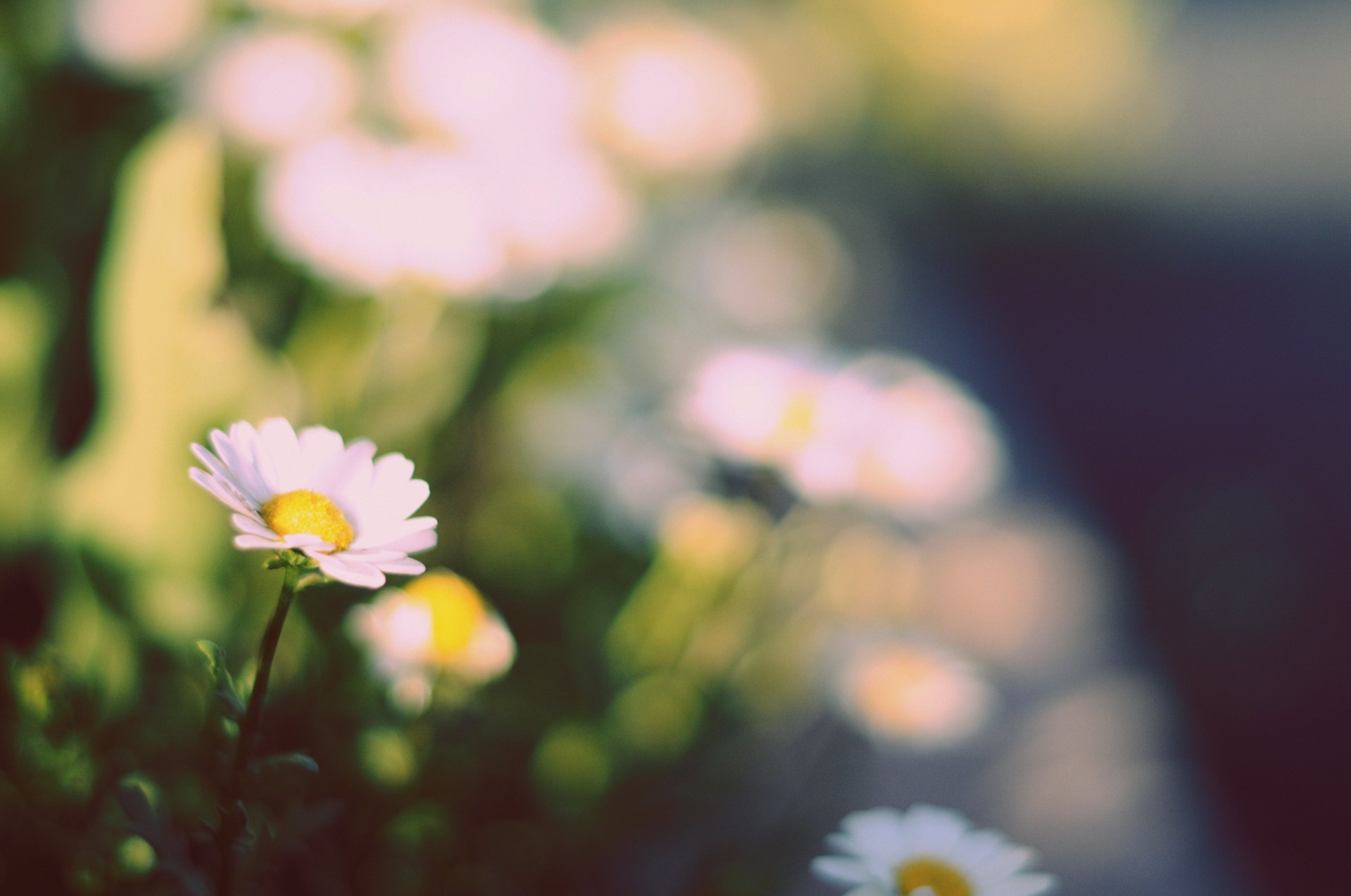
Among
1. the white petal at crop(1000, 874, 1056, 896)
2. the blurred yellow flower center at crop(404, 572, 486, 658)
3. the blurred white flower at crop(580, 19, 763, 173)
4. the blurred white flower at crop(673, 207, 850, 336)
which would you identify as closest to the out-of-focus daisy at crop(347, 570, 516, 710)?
the blurred yellow flower center at crop(404, 572, 486, 658)

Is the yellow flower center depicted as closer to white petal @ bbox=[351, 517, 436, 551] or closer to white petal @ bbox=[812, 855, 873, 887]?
white petal @ bbox=[812, 855, 873, 887]

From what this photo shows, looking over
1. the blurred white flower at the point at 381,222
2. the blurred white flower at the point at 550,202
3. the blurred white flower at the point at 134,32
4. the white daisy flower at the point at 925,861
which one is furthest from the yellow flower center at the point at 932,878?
the blurred white flower at the point at 134,32

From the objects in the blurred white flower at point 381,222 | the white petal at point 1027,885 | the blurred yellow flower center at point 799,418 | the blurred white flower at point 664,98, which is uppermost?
the blurred white flower at point 664,98

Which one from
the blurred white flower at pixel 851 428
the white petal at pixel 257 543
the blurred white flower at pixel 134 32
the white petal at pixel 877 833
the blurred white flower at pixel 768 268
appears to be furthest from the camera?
the blurred white flower at pixel 768 268

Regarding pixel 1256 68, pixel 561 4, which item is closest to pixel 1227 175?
pixel 1256 68

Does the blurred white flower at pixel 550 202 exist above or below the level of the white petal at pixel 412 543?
above

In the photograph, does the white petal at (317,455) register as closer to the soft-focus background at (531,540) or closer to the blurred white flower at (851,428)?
the soft-focus background at (531,540)

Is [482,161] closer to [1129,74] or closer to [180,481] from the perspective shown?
[180,481]
